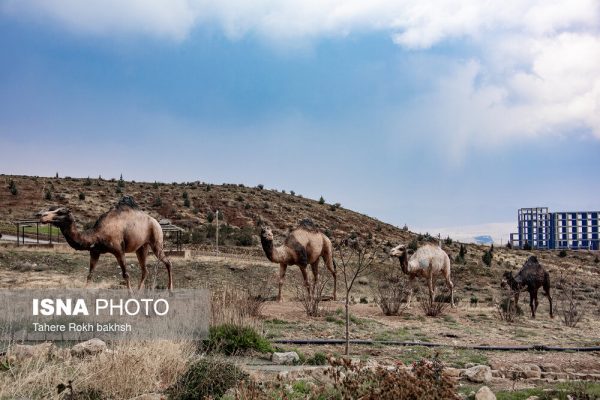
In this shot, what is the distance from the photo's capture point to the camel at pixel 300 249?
19.3 m

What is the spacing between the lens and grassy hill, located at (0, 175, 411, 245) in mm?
50156

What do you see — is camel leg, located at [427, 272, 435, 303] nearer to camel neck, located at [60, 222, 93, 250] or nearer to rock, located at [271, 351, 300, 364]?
rock, located at [271, 351, 300, 364]

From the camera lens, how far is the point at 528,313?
987 inches

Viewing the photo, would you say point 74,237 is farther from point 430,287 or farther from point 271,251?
point 430,287

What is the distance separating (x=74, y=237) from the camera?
1495cm

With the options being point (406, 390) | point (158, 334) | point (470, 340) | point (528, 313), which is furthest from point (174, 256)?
Answer: point (406, 390)

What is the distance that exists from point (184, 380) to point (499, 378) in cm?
533

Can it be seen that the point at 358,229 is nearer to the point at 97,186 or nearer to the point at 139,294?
the point at 97,186

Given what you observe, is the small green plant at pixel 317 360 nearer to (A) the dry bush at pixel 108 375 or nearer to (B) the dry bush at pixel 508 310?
(A) the dry bush at pixel 108 375

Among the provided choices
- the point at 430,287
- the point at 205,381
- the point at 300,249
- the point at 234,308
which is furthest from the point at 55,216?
the point at 430,287

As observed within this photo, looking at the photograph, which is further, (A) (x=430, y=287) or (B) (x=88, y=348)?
(A) (x=430, y=287)

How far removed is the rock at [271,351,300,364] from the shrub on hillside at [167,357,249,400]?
2.44 m

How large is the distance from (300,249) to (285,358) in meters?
8.92

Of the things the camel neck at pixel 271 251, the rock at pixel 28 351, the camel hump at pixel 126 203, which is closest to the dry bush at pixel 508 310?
the camel neck at pixel 271 251
